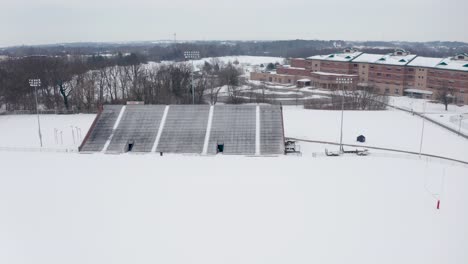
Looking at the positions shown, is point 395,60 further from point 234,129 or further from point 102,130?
point 102,130

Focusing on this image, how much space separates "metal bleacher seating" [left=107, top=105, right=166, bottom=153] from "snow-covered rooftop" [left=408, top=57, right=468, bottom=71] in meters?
58.3

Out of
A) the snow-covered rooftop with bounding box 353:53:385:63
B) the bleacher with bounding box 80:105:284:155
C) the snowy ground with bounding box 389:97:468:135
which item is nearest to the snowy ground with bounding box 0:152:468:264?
the bleacher with bounding box 80:105:284:155

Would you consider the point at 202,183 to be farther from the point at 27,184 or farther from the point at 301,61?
the point at 301,61

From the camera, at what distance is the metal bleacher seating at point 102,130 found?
36.1 m

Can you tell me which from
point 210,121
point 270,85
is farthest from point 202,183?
point 270,85

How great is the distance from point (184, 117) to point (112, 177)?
36.7ft

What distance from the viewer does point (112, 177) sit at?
29656 mm

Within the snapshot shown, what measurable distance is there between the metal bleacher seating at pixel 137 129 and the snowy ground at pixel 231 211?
92.6 inches

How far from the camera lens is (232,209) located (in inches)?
951

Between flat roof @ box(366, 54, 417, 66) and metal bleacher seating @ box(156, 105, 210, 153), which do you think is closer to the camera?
metal bleacher seating @ box(156, 105, 210, 153)

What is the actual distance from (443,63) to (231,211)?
2687 inches

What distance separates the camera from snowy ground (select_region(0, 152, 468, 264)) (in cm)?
1964

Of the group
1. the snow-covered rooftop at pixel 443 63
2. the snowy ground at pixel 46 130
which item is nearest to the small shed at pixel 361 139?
the snowy ground at pixel 46 130

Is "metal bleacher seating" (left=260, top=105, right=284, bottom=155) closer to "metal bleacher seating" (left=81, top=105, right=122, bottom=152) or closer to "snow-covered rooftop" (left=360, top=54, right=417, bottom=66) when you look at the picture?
"metal bleacher seating" (left=81, top=105, right=122, bottom=152)
